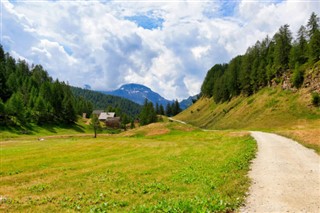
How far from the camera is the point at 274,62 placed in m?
106

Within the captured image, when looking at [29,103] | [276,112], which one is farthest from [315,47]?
[29,103]

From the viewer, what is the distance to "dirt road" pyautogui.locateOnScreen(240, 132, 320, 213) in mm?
12301

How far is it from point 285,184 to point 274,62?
3937 inches

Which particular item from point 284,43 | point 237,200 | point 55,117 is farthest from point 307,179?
point 55,117

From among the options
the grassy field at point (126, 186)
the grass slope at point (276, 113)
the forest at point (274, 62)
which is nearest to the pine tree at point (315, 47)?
the forest at point (274, 62)

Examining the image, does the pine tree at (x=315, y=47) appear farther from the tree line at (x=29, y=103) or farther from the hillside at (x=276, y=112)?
the tree line at (x=29, y=103)

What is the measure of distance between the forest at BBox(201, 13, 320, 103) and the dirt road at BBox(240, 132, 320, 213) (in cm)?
7046

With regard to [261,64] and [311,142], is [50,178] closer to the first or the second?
[311,142]

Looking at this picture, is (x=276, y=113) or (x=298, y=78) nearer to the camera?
(x=276, y=113)

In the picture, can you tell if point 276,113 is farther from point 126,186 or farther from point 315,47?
point 126,186

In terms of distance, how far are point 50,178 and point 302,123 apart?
64638 mm

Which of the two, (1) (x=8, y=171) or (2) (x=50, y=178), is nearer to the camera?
(2) (x=50, y=178)

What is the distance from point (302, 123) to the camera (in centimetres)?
6775

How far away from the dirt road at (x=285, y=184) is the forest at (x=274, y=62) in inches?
2774
